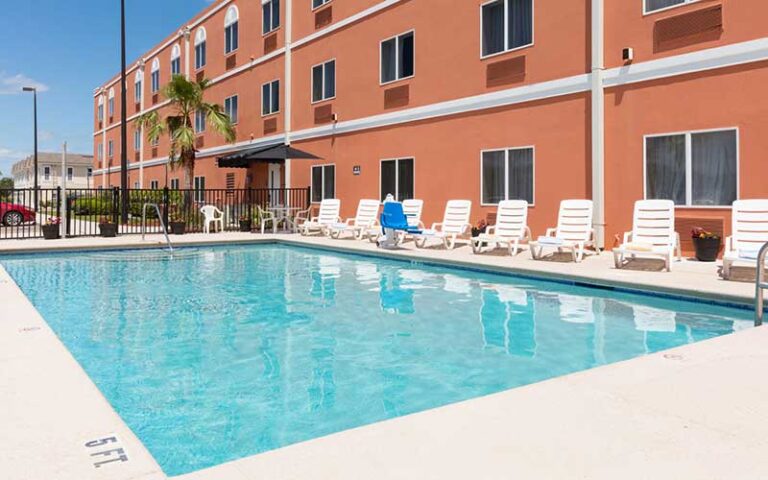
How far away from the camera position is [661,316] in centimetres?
671

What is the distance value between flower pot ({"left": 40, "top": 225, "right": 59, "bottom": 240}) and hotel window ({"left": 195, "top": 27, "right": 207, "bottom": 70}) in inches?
586

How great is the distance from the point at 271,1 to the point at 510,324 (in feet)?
61.8

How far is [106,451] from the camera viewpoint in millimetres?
2641

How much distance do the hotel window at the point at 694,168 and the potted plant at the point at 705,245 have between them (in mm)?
531

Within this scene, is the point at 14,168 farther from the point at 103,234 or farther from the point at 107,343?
the point at 107,343

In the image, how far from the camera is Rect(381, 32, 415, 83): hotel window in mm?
15688

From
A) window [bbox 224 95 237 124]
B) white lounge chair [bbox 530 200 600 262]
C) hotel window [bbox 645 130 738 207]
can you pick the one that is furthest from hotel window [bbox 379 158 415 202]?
window [bbox 224 95 237 124]

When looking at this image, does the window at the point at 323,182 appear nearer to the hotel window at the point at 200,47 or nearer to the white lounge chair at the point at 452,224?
the white lounge chair at the point at 452,224

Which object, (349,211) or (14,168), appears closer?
(349,211)

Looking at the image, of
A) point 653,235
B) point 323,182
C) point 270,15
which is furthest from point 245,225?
point 653,235

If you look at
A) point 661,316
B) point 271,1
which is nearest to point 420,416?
point 661,316

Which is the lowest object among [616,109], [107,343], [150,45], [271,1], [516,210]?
[107,343]

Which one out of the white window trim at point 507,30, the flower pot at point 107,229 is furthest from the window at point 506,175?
the flower pot at point 107,229

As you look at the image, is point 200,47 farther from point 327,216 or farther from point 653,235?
point 653,235
